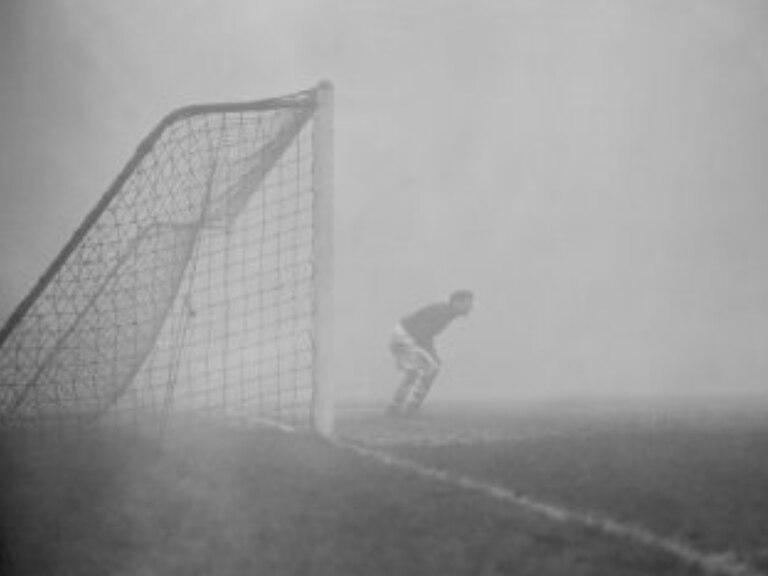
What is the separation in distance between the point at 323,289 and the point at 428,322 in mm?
3636

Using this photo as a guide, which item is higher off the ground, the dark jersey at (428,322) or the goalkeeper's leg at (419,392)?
the dark jersey at (428,322)

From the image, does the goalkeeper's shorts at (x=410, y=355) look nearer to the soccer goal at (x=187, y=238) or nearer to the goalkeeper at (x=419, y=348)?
the goalkeeper at (x=419, y=348)

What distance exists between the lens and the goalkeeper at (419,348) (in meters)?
9.70

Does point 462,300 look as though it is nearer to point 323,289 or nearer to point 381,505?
point 323,289

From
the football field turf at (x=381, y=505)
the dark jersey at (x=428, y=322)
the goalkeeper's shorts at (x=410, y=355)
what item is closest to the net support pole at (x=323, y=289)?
the football field turf at (x=381, y=505)

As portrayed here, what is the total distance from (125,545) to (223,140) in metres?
5.00

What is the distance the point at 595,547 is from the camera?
287 cm

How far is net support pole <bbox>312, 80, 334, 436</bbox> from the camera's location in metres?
6.78

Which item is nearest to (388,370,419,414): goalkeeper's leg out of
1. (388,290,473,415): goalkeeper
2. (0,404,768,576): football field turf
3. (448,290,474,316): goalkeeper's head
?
(388,290,473,415): goalkeeper

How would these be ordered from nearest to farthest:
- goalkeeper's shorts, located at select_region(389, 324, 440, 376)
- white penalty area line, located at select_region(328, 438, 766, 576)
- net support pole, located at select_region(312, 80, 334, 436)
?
white penalty area line, located at select_region(328, 438, 766, 576) < net support pole, located at select_region(312, 80, 334, 436) < goalkeeper's shorts, located at select_region(389, 324, 440, 376)

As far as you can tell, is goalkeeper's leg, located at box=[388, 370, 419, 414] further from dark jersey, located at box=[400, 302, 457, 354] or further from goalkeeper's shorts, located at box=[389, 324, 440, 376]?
dark jersey, located at box=[400, 302, 457, 354]

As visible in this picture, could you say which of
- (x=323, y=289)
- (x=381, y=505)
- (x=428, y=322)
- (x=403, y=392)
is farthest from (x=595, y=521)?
(x=428, y=322)


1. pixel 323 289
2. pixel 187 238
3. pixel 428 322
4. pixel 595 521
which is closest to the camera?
pixel 595 521

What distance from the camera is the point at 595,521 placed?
10.7 feet
